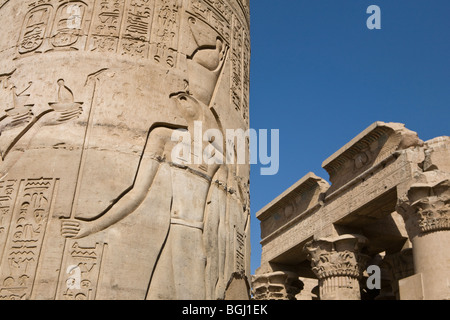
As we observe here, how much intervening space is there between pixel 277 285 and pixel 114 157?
12.1m

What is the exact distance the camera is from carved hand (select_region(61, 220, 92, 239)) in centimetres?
379

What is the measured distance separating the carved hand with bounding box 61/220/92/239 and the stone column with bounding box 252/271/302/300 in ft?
39.8

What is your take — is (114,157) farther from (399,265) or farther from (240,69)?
(399,265)

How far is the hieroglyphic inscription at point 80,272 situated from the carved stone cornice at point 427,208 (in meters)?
7.26

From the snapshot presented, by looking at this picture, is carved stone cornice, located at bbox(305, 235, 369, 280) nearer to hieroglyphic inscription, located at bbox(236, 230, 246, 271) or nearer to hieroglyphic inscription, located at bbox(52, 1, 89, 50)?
hieroglyphic inscription, located at bbox(236, 230, 246, 271)

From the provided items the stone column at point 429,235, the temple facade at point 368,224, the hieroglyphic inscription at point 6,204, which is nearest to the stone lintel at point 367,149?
the temple facade at point 368,224

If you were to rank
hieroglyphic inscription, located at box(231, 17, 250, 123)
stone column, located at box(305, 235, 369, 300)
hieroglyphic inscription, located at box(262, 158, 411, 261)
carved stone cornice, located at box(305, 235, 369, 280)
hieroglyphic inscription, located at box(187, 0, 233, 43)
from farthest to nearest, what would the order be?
carved stone cornice, located at box(305, 235, 369, 280) < stone column, located at box(305, 235, 369, 300) < hieroglyphic inscription, located at box(262, 158, 411, 261) < hieroglyphic inscription, located at box(231, 17, 250, 123) < hieroglyphic inscription, located at box(187, 0, 233, 43)

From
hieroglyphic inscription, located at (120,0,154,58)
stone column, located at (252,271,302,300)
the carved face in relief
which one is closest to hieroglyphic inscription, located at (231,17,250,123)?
the carved face in relief

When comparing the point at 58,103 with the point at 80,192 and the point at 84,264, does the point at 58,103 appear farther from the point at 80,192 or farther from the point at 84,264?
the point at 84,264

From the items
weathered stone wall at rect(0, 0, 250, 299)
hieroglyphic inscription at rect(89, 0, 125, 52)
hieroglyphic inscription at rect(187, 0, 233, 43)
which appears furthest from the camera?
hieroglyphic inscription at rect(187, 0, 233, 43)

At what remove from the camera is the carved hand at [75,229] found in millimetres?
3785

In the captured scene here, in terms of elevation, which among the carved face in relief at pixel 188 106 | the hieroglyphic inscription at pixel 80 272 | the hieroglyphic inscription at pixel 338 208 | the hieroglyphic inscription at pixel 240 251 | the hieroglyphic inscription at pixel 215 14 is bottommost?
the hieroglyphic inscription at pixel 80 272

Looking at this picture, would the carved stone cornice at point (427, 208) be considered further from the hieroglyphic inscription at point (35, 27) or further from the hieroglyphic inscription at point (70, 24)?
the hieroglyphic inscription at point (35, 27)

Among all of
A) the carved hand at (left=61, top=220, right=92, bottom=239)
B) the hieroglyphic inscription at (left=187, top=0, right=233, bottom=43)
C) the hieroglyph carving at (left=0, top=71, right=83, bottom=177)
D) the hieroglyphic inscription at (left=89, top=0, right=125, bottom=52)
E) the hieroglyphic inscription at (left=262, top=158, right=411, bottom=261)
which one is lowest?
the carved hand at (left=61, top=220, right=92, bottom=239)
